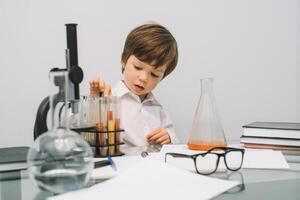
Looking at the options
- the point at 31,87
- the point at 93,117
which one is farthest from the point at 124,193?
the point at 31,87

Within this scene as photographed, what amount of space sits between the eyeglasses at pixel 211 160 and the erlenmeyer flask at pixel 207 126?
6cm

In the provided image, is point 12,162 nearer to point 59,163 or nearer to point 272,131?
point 59,163

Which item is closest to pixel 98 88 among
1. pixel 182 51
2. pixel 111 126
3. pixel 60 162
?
pixel 111 126

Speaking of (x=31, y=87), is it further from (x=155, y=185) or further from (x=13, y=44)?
(x=155, y=185)

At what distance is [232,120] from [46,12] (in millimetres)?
801

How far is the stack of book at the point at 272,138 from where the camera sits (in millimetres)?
899

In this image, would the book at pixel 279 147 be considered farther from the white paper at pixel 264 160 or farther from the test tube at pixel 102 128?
the test tube at pixel 102 128

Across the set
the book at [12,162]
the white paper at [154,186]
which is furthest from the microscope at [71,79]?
the white paper at [154,186]

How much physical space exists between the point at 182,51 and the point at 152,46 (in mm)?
404

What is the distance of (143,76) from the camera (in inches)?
42.6

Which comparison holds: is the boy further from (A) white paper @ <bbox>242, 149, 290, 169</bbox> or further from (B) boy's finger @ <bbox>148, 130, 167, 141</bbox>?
(A) white paper @ <bbox>242, 149, 290, 169</bbox>

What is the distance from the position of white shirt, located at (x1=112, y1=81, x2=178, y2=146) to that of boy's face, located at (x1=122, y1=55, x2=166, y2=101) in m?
0.03

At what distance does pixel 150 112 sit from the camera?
120 centimetres

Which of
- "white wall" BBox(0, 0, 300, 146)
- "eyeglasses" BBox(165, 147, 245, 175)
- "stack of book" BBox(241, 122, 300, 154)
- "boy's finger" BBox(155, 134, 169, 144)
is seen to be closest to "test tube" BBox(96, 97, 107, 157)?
"eyeglasses" BBox(165, 147, 245, 175)
